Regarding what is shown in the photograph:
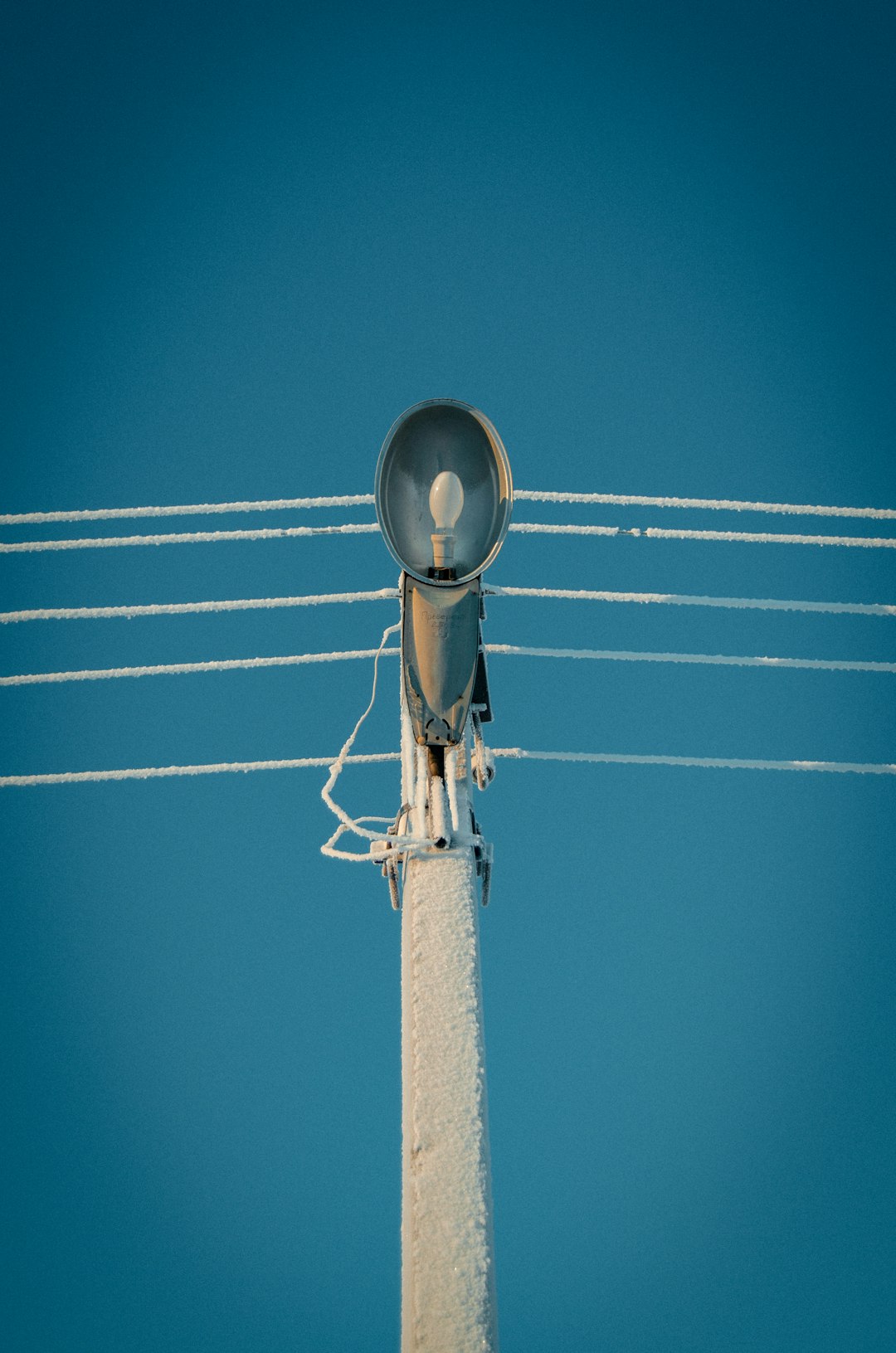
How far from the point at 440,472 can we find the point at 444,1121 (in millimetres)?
2763

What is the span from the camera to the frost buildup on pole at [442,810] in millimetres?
3912

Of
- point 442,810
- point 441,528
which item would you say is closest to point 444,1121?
point 442,810

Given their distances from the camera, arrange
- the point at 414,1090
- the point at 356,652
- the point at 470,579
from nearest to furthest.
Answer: the point at 414,1090 → the point at 470,579 → the point at 356,652

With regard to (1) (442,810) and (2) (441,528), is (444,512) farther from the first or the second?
(1) (442,810)

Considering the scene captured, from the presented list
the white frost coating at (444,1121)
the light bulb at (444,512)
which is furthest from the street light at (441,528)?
the white frost coating at (444,1121)

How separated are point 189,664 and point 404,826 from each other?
235cm

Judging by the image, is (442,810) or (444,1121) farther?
(442,810)

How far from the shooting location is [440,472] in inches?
189

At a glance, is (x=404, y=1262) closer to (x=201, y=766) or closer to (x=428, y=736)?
(x=428, y=736)

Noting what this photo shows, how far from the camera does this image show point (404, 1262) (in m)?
3.80

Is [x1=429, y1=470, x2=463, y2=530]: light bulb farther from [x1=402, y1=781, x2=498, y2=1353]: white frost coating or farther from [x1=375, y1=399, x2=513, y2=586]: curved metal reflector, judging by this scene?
[x1=402, y1=781, x2=498, y2=1353]: white frost coating

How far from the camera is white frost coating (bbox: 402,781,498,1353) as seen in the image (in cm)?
371

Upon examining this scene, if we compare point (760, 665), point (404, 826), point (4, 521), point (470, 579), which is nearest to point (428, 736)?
point (404, 826)

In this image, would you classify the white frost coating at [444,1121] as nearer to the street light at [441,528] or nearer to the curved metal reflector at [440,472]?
the street light at [441,528]
